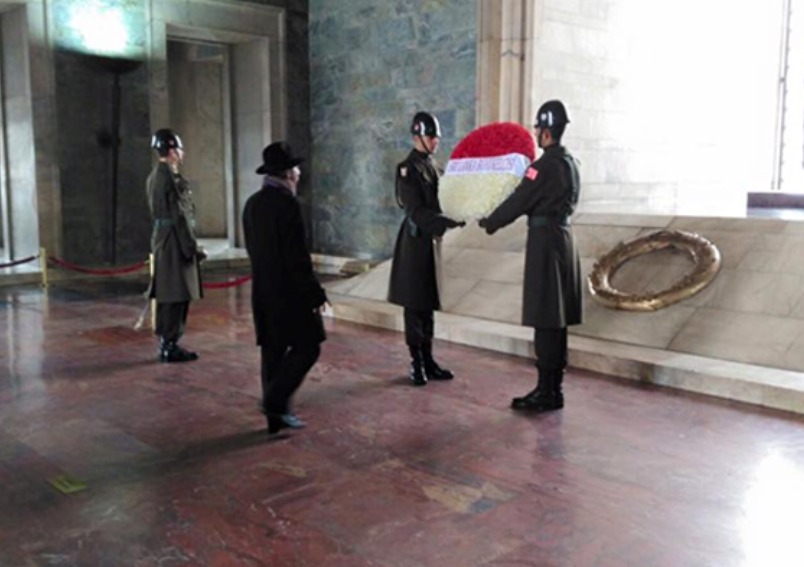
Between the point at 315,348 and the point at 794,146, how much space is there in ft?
47.0

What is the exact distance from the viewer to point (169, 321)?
20.3 feet

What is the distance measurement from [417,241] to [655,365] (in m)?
1.84

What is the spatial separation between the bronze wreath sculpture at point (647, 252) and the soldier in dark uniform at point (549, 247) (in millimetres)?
1676

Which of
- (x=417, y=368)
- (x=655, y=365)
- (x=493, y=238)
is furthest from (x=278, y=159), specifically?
(x=493, y=238)

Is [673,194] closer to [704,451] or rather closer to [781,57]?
[781,57]

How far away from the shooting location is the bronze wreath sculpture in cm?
634

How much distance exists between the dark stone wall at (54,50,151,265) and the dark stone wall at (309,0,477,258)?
289 cm

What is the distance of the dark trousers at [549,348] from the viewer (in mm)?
4906

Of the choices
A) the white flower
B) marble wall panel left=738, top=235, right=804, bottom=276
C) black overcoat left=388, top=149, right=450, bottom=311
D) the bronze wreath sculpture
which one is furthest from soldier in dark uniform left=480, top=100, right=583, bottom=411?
marble wall panel left=738, top=235, right=804, bottom=276

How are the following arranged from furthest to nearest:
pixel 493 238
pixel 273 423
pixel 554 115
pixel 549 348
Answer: pixel 493 238
pixel 549 348
pixel 554 115
pixel 273 423

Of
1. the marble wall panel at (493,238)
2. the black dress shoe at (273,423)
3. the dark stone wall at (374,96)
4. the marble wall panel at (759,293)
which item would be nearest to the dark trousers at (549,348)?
the black dress shoe at (273,423)

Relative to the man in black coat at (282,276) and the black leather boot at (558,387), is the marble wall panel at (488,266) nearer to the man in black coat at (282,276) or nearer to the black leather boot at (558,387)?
the black leather boot at (558,387)

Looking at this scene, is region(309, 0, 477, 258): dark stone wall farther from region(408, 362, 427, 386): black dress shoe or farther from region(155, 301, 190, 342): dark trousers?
region(408, 362, 427, 386): black dress shoe

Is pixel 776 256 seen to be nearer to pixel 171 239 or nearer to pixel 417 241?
pixel 417 241
